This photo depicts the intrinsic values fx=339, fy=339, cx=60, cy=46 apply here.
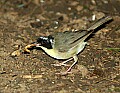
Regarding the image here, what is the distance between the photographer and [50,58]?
7.37 m

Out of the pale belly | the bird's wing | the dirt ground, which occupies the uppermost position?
the bird's wing

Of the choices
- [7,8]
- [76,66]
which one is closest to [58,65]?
[76,66]

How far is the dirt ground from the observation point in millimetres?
6453

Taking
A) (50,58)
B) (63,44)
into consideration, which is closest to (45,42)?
(63,44)

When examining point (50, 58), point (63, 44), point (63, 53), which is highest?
point (63, 44)

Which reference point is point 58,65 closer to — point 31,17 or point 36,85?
point 36,85

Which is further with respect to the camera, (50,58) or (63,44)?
(50,58)

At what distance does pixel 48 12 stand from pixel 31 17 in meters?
0.51

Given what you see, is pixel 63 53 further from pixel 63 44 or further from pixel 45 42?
pixel 45 42

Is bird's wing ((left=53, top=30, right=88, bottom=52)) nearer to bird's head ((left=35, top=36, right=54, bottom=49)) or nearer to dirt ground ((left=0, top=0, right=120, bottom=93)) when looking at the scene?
bird's head ((left=35, top=36, right=54, bottom=49))

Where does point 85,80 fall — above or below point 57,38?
below

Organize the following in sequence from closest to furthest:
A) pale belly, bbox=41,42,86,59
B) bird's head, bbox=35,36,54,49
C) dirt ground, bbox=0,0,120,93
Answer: dirt ground, bbox=0,0,120,93
bird's head, bbox=35,36,54,49
pale belly, bbox=41,42,86,59

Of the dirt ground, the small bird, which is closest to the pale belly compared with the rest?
the small bird

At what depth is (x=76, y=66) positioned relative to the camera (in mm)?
7094
